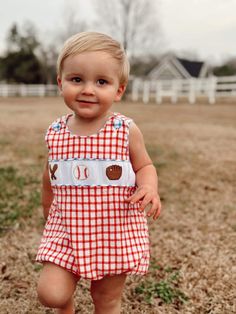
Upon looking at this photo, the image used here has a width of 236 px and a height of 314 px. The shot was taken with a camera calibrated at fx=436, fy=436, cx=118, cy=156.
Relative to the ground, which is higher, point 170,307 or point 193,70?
point 170,307

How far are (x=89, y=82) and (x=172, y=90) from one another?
2375 cm

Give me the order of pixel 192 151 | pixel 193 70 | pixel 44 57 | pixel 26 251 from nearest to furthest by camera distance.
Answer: pixel 26 251
pixel 192 151
pixel 193 70
pixel 44 57

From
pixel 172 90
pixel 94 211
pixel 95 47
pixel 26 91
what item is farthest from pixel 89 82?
pixel 26 91

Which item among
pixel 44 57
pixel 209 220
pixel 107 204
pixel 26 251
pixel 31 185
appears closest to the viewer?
pixel 107 204

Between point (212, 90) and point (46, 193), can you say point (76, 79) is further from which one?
point (212, 90)

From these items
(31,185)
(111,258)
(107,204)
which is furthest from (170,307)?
(31,185)

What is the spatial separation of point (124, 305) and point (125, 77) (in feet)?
3.94

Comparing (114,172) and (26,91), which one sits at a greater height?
(114,172)

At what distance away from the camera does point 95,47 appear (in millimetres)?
1685

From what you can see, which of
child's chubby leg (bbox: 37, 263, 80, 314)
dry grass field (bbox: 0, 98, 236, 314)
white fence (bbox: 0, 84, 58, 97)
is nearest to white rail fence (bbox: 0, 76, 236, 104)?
white fence (bbox: 0, 84, 58, 97)

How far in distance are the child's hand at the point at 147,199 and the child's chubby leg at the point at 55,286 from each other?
39 cm

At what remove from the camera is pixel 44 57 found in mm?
46656

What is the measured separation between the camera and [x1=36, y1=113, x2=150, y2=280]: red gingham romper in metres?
1.71

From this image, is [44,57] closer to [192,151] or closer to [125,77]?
[192,151]
